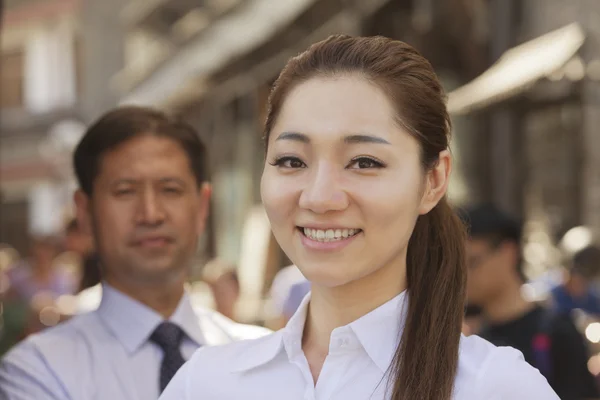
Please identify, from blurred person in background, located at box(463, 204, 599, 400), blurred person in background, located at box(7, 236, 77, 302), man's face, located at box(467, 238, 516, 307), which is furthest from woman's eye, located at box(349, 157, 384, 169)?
blurred person in background, located at box(7, 236, 77, 302)

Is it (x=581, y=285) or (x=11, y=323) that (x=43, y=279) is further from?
(x=581, y=285)

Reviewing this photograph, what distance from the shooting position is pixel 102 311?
2.62 meters

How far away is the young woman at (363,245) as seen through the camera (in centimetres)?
159

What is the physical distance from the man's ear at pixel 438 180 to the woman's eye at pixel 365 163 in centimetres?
13

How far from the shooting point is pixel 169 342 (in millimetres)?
2578

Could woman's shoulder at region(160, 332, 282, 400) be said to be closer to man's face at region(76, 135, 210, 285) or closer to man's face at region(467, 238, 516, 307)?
man's face at region(76, 135, 210, 285)

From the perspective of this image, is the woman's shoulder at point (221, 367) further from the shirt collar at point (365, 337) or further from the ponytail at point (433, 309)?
the ponytail at point (433, 309)

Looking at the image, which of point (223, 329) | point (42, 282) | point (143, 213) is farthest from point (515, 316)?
point (42, 282)

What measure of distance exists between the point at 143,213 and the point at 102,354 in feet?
1.22

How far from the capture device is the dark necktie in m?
2.53

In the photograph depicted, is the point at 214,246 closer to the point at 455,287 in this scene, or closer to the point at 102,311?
the point at 102,311

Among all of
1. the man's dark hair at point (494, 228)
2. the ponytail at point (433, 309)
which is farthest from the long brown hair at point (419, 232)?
the man's dark hair at point (494, 228)

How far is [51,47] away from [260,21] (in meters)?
16.1

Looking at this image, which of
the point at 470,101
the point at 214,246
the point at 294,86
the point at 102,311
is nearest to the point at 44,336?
the point at 102,311
